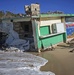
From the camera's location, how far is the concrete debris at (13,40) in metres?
16.3

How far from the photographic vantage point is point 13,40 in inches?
680

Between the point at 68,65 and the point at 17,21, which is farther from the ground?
the point at 17,21

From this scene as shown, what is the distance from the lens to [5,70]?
1052cm

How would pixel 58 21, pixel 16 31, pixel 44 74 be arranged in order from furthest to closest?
1. pixel 58 21
2. pixel 16 31
3. pixel 44 74

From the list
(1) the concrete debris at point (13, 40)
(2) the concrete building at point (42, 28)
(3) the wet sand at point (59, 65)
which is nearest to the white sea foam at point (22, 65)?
(3) the wet sand at point (59, 65)

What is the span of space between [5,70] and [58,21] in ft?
32.1

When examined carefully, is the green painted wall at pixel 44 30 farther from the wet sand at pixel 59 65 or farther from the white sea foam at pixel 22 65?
the wet sand at pixel 59 65

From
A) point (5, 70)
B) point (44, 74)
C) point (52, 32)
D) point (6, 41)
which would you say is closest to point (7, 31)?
point (6, 41)

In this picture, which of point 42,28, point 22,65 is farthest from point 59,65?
point 42,28

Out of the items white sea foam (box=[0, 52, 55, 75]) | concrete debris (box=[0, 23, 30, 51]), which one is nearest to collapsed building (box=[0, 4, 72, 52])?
concrete debris (box=[0, 23, 30, 51])

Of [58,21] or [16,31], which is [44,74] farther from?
[58,21]

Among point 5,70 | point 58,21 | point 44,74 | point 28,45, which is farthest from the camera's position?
point 58,21

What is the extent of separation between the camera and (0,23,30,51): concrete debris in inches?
643

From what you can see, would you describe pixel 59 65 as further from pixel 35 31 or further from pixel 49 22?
pixel 49 22
